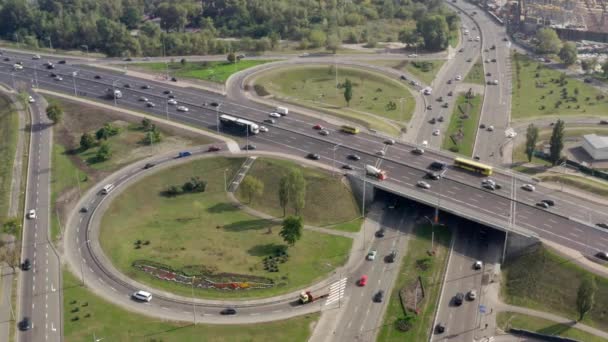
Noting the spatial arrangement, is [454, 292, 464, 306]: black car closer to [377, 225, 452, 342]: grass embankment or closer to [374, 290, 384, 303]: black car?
[377, 225, 452, 342]: grass embankment

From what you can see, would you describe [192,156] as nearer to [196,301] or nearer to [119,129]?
[119,129]

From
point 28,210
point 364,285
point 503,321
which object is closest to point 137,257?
point 28,210

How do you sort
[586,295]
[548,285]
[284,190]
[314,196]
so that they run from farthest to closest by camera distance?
1. [314,196]
2. [284,190]
3. [548,285]
4. [586,295]

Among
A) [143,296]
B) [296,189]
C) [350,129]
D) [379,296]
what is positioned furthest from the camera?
[350,129]

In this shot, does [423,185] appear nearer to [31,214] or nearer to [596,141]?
[596,141]

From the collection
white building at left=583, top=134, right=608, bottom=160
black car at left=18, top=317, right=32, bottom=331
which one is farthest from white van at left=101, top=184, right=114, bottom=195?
white building at left=583, top=134, right=608, bottom=160

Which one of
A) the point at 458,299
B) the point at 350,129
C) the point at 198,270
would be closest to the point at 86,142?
the point at 198,270

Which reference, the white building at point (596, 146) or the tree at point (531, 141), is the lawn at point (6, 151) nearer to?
the tree at point (531, 141)
